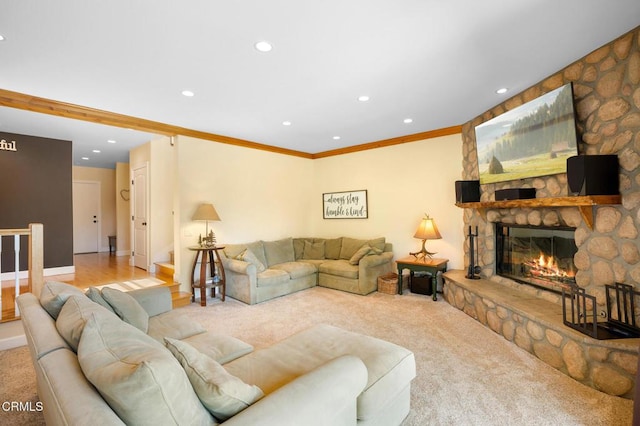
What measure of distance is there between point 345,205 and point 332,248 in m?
0.91

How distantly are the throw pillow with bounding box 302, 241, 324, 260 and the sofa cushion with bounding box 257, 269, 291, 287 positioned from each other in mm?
1145

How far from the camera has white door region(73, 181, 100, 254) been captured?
7.91 metres

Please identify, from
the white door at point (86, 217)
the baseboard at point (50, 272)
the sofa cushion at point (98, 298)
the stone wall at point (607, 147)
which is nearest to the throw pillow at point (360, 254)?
the stone wall at point (607, 147)

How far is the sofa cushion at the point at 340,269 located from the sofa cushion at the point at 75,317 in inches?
143

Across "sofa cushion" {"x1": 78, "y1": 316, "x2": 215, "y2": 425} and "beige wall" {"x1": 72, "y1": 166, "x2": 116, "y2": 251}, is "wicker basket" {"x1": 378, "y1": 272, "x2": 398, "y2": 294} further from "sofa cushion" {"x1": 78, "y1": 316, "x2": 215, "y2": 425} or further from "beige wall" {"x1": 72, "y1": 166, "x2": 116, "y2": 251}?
"beige wall" {"x1": 72, "y1": 166, "x2": 116, "y2": 251}

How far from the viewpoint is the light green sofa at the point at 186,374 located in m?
0.94

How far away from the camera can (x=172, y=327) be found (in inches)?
92.1

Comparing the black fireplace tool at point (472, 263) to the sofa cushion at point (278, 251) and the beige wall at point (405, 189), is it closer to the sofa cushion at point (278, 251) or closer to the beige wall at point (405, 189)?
the beige wall at point (405, 189)

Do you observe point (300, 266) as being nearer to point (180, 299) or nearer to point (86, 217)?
point (180, 299)

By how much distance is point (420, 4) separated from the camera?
6.30 ft

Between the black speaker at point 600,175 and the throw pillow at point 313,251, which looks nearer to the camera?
the black speaker at point 600,175

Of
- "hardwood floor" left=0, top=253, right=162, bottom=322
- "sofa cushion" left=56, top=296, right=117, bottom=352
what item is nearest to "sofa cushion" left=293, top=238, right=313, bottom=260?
"hardwood floor" left=0, top=253, right=162, bottom=322

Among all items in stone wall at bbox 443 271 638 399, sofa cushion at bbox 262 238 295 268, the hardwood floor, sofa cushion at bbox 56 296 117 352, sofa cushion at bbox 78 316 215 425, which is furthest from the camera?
sofa cushion at bbox 262 238 295 268

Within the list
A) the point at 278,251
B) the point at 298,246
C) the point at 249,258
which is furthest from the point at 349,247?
the point at 249,258
